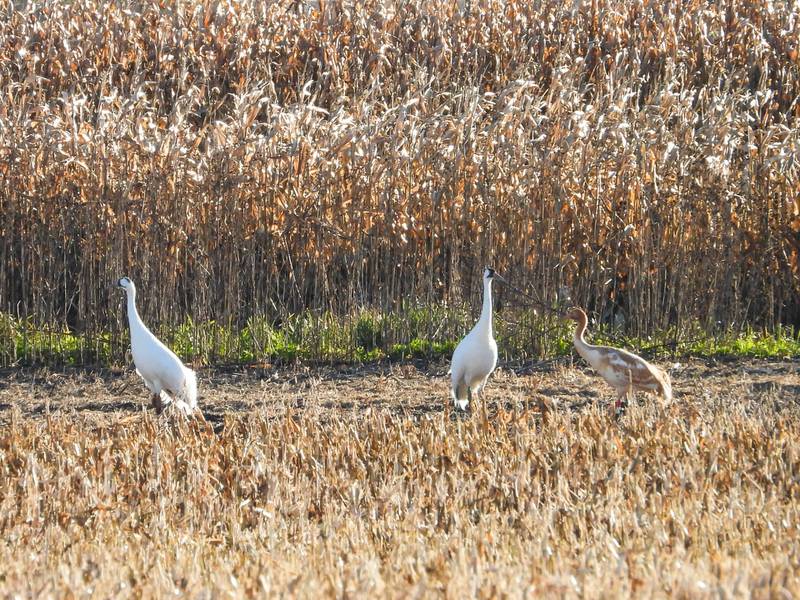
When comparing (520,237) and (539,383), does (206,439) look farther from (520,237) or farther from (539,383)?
(520,237)

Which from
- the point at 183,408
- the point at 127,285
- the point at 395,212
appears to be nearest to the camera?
the point at 183,408

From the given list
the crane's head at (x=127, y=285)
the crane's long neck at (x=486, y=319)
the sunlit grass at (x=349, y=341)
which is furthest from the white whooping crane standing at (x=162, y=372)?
the crane's long neck at (x=486, y=319)

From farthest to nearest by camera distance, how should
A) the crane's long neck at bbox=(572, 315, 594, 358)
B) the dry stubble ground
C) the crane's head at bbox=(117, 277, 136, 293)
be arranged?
the crane's head at bbox=(117, 277, 136, 293) → the crane's long neck at bbox=(572, 315, 594, 358) → the dry stubble ground

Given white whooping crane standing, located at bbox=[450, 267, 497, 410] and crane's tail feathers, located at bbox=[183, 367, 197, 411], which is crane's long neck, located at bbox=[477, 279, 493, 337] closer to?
white whooping crane standing, located at bbox=[450, 267, 497, 410]

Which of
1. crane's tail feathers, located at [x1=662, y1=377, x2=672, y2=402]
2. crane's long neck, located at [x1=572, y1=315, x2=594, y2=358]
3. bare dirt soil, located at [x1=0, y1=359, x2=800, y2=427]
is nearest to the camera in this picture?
crane's tail feathers, located at [x1=662, y1=377, x2=672, y2=402]

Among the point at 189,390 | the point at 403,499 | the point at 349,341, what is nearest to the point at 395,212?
the point at 349,341

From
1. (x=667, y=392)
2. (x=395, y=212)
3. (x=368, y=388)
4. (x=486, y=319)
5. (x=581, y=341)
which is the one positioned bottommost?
(x=368, y=388)

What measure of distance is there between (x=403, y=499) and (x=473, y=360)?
2616 millimetres

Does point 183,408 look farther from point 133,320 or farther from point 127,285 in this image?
point 127,285

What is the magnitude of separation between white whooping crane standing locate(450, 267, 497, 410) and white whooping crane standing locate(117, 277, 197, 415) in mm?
1801

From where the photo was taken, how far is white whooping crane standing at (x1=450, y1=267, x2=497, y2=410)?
27.5ft

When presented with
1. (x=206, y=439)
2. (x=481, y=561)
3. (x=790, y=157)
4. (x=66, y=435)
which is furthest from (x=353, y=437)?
(x=790, y=157)

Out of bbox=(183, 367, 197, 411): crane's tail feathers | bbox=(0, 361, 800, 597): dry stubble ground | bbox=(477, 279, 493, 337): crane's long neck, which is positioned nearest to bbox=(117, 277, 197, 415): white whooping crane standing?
bbox=(183, 367, 197, 411): crane's tail feathers

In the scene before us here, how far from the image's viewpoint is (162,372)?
8367 mm
